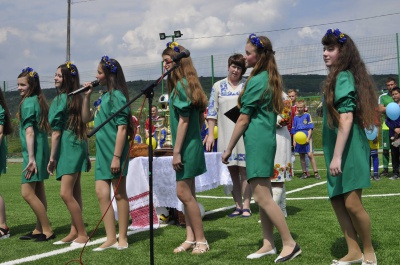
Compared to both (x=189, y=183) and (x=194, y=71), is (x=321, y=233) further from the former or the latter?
(x=194, y=71)

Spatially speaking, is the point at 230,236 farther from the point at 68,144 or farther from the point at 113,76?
the point at 113,76

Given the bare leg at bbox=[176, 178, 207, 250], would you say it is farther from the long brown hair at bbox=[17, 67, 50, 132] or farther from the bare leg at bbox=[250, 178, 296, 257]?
the long brown hair at bbox=[17, 67, 50, 132]

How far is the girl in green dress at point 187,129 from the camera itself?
18.6ft

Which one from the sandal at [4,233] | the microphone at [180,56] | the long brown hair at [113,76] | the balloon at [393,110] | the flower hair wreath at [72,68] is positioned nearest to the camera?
the microphone at [180,56]

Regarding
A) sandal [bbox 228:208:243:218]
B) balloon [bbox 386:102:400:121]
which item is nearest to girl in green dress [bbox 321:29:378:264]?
sandal [bbox 228:208:243:218]

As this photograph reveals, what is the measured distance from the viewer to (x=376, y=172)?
12.1m

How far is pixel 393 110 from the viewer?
Result: 38.2ft

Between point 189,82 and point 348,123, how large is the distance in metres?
1.65

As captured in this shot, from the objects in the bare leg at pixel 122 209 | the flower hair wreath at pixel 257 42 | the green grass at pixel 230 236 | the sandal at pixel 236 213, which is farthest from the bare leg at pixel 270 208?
the sandal at pixel 236 213

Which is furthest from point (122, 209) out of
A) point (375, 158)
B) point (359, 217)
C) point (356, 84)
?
point (375, 158)

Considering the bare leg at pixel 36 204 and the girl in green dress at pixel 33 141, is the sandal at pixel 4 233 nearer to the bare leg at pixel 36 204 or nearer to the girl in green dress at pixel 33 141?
the girl in green dress at pixel 33 141

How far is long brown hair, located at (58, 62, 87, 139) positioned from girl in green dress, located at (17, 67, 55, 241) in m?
0.49

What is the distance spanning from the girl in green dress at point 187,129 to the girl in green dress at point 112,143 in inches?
21.1

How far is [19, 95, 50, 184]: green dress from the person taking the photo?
693 centimetres
